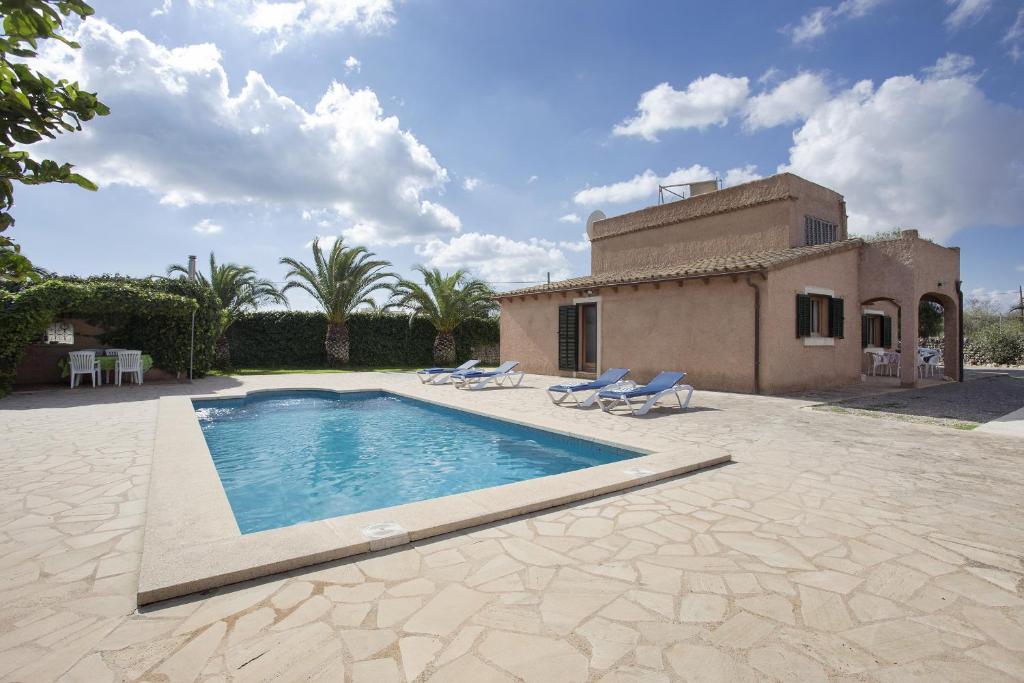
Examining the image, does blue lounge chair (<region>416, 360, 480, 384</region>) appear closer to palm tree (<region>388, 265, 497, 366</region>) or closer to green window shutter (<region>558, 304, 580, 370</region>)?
green window shutter (<region>558, 304, 580, 370</region>)

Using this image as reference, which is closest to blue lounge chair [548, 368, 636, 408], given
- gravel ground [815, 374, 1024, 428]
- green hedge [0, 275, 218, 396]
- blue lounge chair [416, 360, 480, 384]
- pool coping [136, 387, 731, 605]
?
gravel ground [815, 374, 1024, 428]

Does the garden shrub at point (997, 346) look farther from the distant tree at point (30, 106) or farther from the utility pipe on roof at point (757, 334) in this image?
the distant tree at point (30, 106)

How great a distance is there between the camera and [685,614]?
2.64 metres

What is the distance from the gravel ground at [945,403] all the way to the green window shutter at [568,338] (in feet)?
26.8

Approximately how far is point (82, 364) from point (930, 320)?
36.8 meters

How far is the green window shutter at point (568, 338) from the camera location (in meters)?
17.4

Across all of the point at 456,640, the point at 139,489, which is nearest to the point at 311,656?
the point at 456,640

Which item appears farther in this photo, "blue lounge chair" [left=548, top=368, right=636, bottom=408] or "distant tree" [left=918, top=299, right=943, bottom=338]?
"distant tree" [left=918, top=299, right=943, bottom=338]

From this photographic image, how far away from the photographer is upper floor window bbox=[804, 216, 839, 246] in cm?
1591

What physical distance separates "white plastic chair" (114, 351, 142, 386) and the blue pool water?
4668mm

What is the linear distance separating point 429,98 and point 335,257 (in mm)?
10479

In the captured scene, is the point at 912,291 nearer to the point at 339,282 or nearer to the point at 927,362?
the point at 927,362

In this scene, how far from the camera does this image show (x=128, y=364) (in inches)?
572

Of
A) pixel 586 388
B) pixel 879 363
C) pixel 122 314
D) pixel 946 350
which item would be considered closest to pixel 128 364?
pixel 122 314
